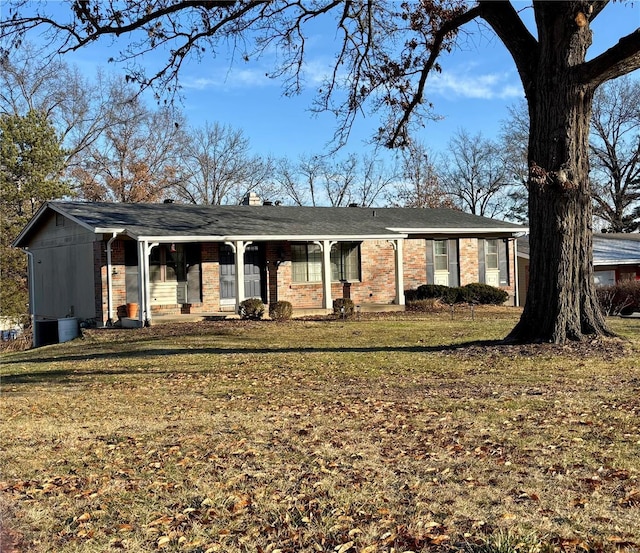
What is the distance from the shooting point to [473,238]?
26188 mm

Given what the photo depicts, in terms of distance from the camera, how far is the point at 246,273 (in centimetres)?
2259

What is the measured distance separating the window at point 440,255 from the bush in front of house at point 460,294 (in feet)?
3.90

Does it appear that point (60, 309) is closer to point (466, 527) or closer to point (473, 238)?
point (473, 238)

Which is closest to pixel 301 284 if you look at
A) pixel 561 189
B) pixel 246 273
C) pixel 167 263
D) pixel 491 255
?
pixel 246 273

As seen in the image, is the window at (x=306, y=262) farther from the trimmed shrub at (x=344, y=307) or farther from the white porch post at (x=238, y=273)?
the white porch post at (x=238, y=273)

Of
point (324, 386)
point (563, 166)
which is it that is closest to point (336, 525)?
point (324, 386)

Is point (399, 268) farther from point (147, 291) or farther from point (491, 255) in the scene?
point (147, 291)

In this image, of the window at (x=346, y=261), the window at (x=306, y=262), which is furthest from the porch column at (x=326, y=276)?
the window at (x=346, y=261)

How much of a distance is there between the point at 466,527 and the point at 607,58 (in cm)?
897

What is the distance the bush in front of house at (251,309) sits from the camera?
65.4ft

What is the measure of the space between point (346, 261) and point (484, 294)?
17.2 feet

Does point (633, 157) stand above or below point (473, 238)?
above

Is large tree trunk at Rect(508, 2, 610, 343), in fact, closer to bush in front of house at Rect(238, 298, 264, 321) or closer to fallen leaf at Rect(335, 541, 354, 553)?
fallen leaf at Rect(335, 541, 354, 553)

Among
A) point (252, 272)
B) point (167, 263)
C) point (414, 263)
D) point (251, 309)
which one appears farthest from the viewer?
point (414, 263)
